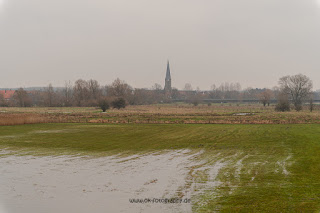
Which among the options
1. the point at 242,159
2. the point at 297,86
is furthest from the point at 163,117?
the point at 297,86

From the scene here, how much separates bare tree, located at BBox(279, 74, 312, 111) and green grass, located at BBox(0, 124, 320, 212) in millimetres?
76783

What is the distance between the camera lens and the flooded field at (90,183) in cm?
1158

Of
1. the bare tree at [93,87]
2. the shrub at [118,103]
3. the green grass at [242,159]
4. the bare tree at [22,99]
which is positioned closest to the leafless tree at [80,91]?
the bare tree at [93,87]

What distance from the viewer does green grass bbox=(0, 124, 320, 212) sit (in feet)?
38.5

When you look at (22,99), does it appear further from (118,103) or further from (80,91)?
(118,103)

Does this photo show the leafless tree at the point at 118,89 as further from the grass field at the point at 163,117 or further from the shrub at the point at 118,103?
the grass field at the point at 163,117

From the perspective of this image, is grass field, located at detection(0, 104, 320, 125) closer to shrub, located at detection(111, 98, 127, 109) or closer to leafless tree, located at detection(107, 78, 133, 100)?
shrub, located at detection(111, 98, 127, 109)

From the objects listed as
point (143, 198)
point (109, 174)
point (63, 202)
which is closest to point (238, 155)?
point (109, 174)

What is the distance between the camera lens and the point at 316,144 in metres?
25.1

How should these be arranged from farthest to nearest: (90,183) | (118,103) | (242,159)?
(118,103)
(242,159)
(90,183)

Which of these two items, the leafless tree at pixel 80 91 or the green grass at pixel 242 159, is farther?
the leafless tree at pixel 80 91

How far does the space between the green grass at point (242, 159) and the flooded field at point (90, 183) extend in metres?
1.34

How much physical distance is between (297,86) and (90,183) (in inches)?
3851

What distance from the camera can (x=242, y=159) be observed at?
19.8 meters
